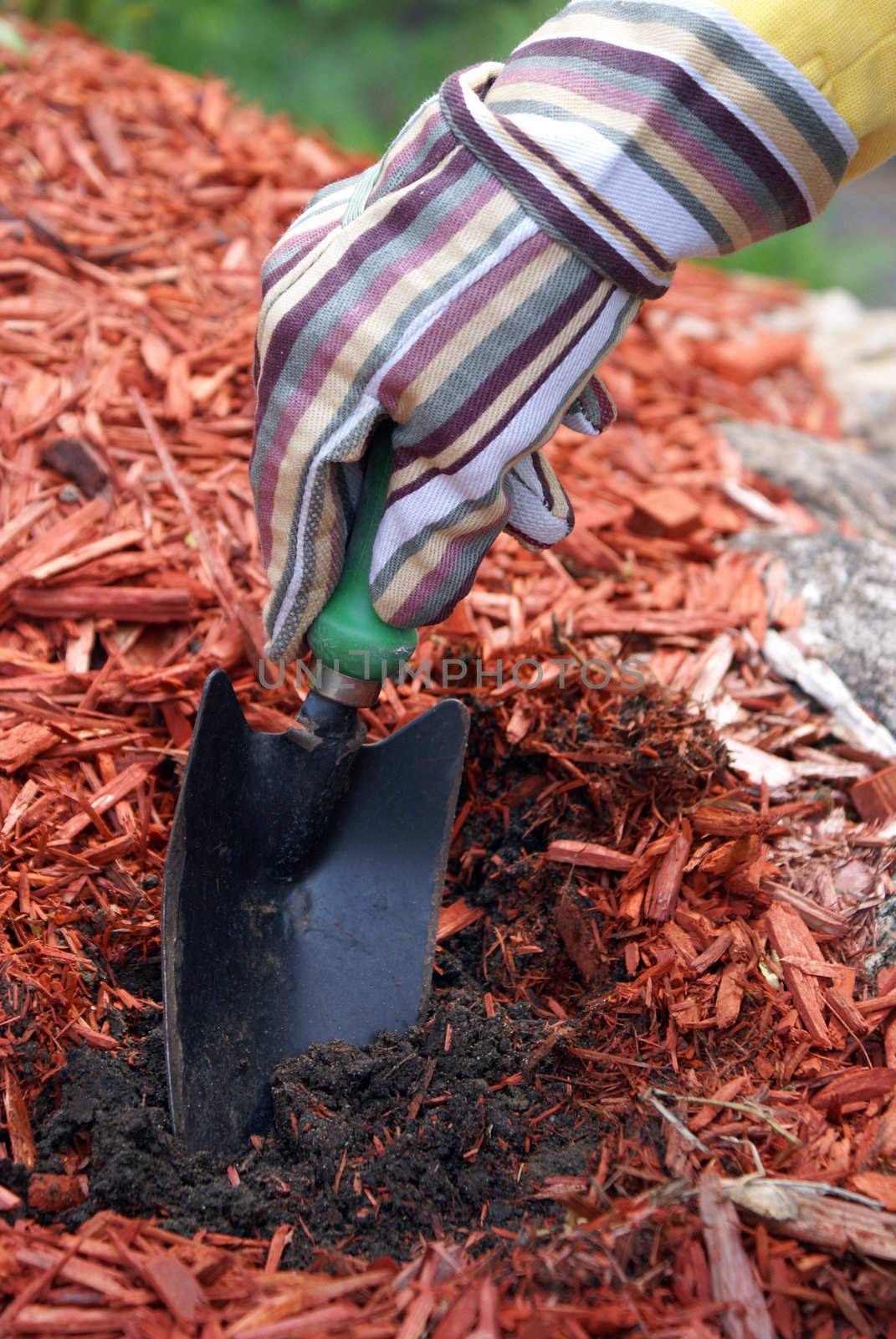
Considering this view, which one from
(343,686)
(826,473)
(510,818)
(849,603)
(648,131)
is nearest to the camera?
(648,131)

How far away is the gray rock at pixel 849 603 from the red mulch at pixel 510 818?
7cm

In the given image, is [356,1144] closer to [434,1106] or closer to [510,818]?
[434,1106]

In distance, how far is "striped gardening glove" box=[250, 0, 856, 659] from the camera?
3.58ft

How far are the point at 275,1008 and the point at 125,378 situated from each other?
1.32m

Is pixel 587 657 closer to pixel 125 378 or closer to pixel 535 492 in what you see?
pixel 535 492

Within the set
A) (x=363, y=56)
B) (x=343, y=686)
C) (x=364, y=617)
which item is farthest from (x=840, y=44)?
(x=363, y=56)

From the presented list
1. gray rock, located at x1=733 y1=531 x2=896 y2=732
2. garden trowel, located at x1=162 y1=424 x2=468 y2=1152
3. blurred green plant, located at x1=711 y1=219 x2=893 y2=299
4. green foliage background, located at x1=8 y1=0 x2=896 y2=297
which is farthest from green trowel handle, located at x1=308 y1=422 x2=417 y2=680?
green foliage background, located at x1=8 y1=0 x2=896 y2=297

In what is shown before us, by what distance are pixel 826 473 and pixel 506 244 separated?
1773 mm

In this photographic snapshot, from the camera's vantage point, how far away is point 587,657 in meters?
1.87

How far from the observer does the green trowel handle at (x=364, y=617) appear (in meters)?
1.29

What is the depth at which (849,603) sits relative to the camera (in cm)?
212

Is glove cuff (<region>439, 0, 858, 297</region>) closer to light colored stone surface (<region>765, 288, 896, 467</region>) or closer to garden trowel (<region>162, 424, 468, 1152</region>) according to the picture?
garden trowel (<region>162, 424, 468, 1152</region>)

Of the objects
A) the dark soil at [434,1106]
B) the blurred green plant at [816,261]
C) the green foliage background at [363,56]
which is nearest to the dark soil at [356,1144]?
the dark soil at [434,1106]

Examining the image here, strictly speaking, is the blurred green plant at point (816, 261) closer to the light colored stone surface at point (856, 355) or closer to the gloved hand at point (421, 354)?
the light colored stone surface at point (856, 355)
